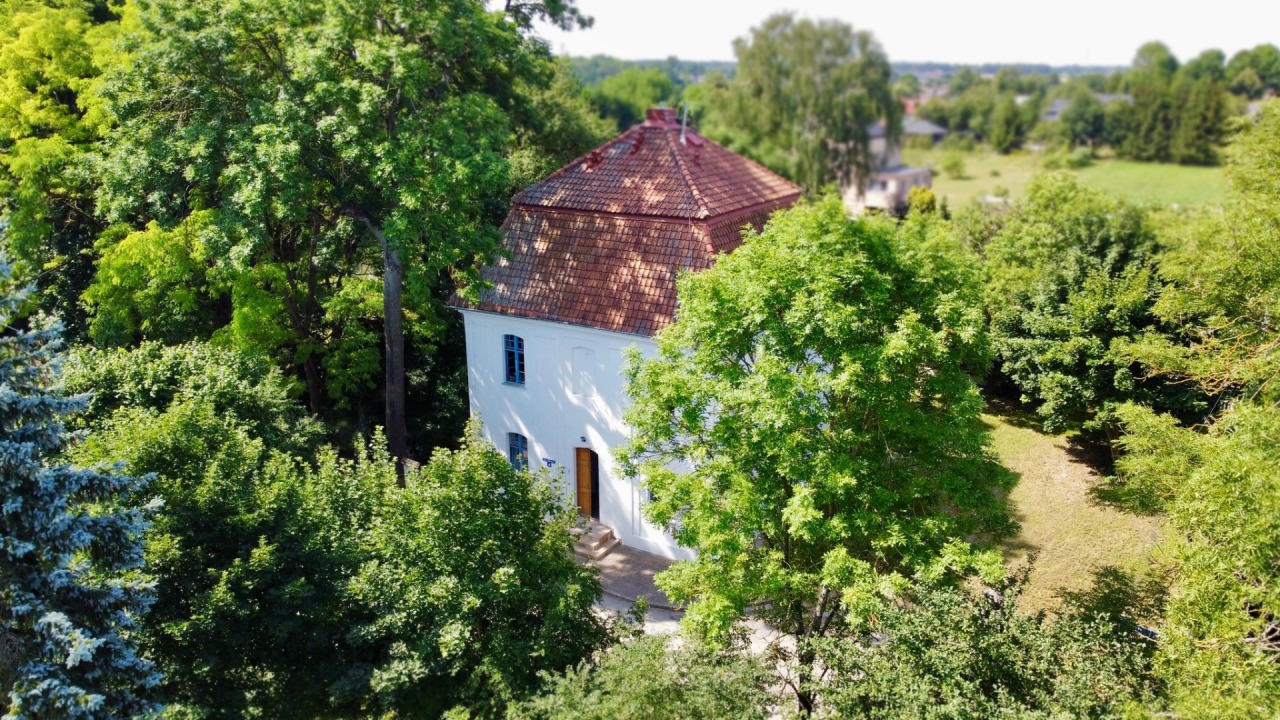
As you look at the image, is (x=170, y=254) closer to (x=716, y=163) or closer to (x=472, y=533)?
(x=472, y=533)

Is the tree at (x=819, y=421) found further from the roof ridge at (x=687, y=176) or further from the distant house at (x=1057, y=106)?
the distant house at (x=1057, y=106)

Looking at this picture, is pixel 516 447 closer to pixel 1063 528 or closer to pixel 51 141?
pixel 1063 528

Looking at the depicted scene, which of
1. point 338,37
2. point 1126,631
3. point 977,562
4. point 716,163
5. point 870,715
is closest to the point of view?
point 870,715

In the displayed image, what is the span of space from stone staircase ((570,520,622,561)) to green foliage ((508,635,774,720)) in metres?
8.42

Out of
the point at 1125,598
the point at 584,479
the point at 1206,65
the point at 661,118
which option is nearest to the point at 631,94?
the point at 661,118

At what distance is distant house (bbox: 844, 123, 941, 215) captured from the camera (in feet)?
170

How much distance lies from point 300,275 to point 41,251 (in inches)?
299

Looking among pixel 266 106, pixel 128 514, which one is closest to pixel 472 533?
pixel 128 514

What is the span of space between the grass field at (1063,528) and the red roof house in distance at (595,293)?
837 centimetres

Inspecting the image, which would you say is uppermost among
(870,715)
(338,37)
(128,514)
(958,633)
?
(338,37)

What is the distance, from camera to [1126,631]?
41.9 feet

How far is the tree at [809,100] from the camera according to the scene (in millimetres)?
47938

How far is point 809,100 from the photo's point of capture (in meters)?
48.4

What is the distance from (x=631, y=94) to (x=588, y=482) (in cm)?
8542
